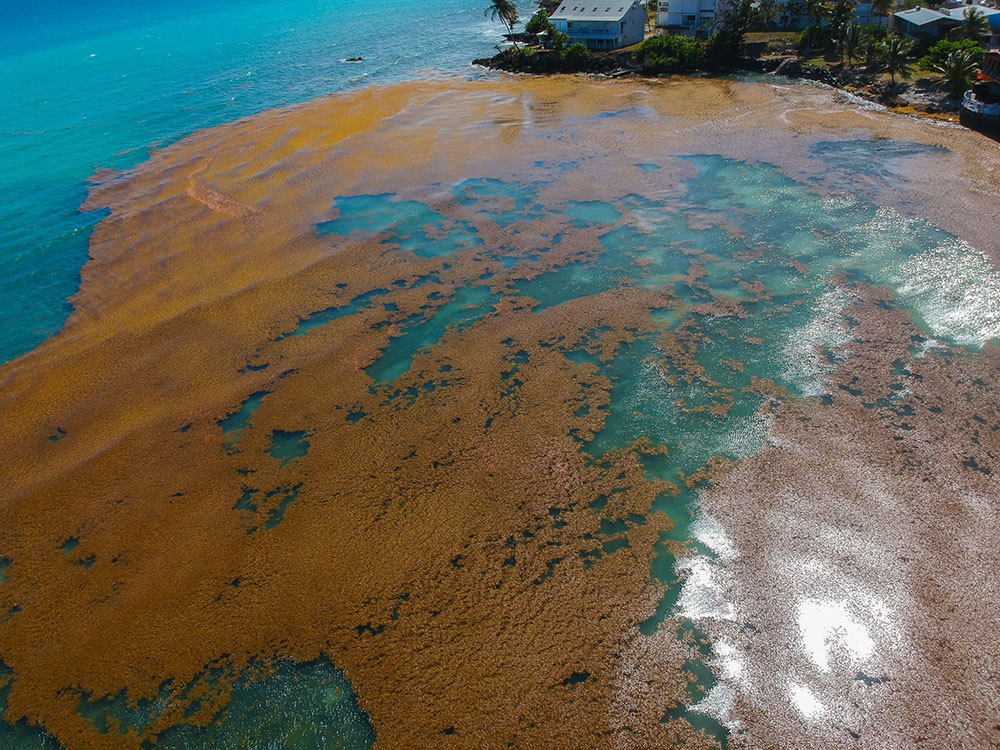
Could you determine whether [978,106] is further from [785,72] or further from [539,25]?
[539,25]

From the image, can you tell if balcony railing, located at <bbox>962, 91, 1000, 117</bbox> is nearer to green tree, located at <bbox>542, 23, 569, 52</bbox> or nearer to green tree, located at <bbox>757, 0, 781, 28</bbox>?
green tree, located at <bbox>757, 0, 781, 28</bbox>

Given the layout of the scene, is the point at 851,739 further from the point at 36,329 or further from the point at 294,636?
the point at 36,329

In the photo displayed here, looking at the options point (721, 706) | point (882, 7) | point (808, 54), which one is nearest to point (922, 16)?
point (882, 7)

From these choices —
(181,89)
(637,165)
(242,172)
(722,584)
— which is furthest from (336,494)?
(181,89)

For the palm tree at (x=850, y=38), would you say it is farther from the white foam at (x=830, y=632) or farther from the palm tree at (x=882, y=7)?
the white foam at (x=830, y=632)

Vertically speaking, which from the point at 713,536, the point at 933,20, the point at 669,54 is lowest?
the point at 713,536
